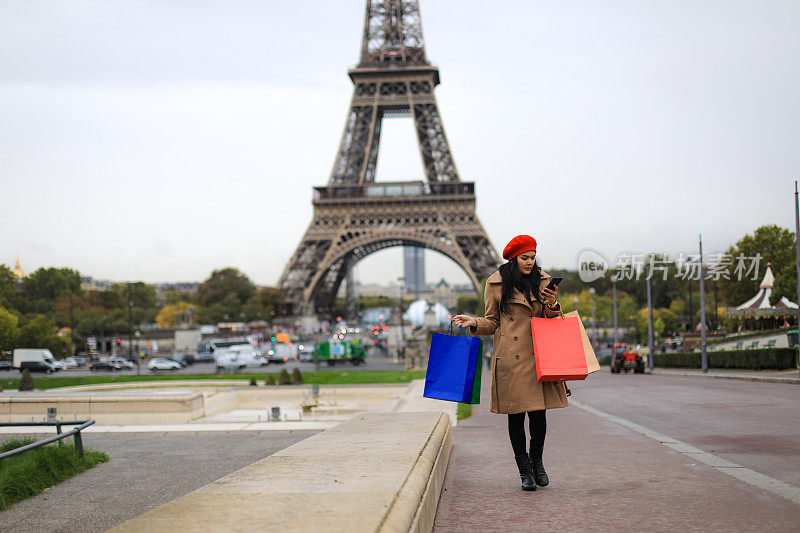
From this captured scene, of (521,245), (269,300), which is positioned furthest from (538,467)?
(269,300)

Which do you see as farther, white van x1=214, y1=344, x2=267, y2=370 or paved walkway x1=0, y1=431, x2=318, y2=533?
white van x1=214, y1=344, x2=267, y2=370

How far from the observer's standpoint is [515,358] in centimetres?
593

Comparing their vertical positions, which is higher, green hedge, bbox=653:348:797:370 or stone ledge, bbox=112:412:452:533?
stone ledge, bbox=112:412:452:533

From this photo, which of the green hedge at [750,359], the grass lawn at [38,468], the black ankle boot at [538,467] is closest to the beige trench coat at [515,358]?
the black ankle boot at [538,467]

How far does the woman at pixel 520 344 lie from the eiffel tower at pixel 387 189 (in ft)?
201

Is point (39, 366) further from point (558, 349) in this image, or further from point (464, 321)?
point (558, 349)

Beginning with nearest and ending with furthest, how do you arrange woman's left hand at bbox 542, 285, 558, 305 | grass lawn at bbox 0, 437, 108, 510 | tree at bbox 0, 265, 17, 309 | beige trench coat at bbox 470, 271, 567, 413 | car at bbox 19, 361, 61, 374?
beige trench coat at bbox 470, 271, 567, 413 < woman's left hand at bbox 542, 285, 558, 305 < grass lawn at bbox 0, 437, 108, 510 < car at bbox 19, 361, 61, 374 < tree at bbox 0, 265, 17, 309

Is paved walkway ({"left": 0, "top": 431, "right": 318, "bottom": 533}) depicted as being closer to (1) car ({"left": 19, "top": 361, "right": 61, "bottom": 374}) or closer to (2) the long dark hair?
(2) the long dark hair

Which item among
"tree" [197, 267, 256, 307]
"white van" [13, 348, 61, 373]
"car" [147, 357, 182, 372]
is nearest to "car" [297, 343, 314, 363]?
"car" [147, 357, 182, 372]

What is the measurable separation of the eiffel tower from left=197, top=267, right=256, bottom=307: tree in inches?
2257

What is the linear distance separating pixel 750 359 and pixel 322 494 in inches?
1208

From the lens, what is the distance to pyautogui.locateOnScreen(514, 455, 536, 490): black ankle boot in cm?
593

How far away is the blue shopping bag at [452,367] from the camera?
602 cm

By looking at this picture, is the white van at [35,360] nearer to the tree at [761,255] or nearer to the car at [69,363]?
the car at [69,363]
